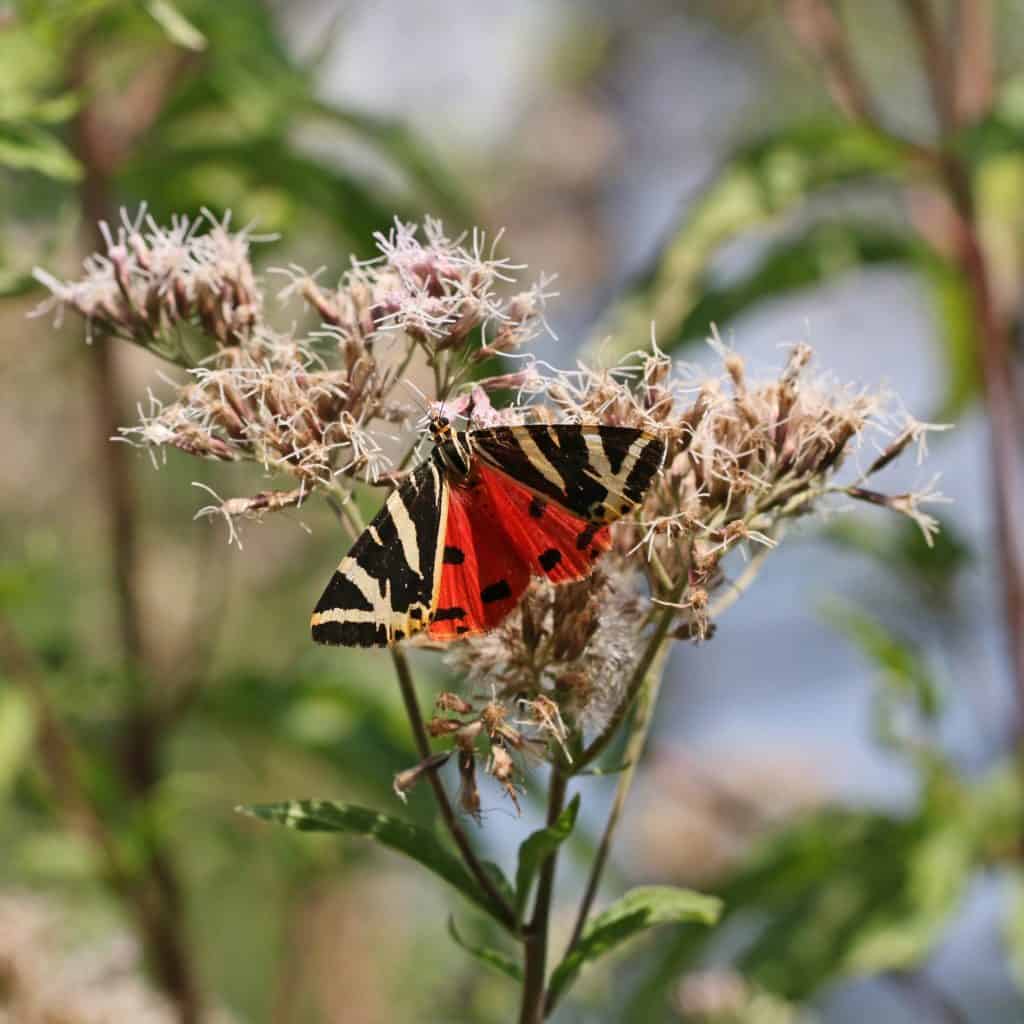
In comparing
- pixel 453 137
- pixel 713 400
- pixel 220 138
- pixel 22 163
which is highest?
pixel 453 137

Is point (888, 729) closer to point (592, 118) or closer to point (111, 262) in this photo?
point (111, 262)

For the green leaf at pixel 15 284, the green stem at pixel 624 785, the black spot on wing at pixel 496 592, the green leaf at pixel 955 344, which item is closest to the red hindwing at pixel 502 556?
the black spot on wing at pixel 496 592

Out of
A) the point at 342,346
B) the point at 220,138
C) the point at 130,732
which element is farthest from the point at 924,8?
the point at 130,732

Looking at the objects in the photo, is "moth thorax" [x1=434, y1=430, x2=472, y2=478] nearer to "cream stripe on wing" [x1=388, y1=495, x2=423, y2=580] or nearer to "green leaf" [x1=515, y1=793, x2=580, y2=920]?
"cream stripe on wing" [x1=388, y1=495, x2=423, y2=580]

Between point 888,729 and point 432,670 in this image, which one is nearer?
point 888,729

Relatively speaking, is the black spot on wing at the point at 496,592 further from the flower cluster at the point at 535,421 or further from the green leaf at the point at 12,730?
the green leaf at the point at 12,730

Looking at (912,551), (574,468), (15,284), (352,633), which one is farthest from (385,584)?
(912,551)
